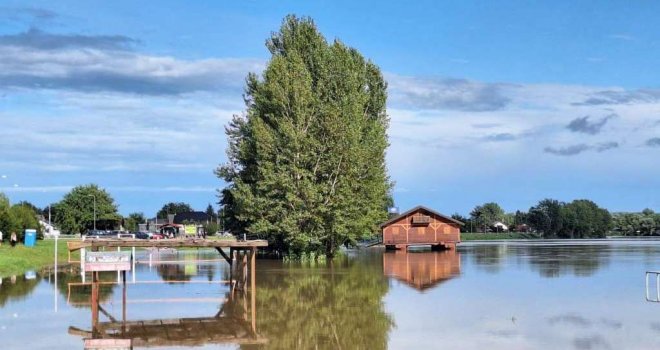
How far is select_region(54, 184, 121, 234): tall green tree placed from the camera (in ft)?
380

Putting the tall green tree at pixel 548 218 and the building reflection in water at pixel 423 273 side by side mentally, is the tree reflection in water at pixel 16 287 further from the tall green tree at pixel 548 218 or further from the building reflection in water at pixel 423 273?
the tall green tree at pixel 548 218

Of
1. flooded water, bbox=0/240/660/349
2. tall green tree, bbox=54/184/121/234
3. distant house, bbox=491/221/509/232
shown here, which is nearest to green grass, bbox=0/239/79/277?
flooded water, bbox=0/240/660/349

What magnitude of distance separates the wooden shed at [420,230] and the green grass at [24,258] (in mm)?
30267

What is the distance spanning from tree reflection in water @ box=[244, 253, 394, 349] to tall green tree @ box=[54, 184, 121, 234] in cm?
8021

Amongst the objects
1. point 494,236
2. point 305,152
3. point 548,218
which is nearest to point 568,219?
point 548,218

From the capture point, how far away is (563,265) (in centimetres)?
4703

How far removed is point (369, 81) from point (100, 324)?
42.7 metres

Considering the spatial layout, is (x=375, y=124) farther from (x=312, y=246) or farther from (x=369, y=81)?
(x=312, y=246)

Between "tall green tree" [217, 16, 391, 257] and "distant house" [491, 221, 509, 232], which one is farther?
"distant house" [491, 221, 509, 232]

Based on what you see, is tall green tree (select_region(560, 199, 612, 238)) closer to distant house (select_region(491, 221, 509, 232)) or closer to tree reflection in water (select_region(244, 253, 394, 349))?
distant house (select_region(491, 221, 509, 232))

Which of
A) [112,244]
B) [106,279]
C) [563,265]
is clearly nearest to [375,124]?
[563,265]

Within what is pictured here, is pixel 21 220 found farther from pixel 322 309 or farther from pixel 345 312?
pixel 345 312

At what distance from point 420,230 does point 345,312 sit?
5277cm

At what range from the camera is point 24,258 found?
47.6 meters
